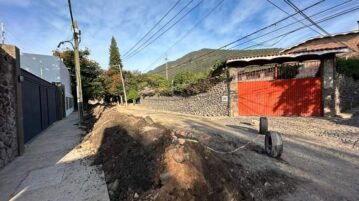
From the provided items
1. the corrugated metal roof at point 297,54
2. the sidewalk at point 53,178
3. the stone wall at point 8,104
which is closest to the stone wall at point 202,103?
the corrugated metal roof at point 297,54

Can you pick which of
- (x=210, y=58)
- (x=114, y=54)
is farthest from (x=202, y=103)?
(x=114, y=54)

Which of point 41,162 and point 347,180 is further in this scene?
point 41,162

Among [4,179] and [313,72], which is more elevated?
[313,72]

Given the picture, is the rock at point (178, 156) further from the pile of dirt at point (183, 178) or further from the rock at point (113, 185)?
the rock at point (113, 185)

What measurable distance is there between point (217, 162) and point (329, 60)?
496 inches

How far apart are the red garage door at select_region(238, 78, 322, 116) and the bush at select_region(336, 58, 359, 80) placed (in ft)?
6.40

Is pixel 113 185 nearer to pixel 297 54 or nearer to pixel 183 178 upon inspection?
pixel 183 178

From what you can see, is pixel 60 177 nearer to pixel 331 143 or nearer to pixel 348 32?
pixel 331 143

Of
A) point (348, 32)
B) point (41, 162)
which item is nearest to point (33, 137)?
point (41, 162)

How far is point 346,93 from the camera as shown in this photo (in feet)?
53.0

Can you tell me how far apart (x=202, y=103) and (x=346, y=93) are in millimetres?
9310

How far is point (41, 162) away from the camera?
776 cm

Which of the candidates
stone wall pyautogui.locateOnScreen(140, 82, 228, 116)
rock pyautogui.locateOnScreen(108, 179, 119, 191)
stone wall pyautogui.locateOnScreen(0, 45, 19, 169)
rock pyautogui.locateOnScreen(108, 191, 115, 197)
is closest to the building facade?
stone wall pyautogui.locateOnScreen(140, 82, 228, 116)

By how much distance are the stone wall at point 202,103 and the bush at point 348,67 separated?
6552 mm
